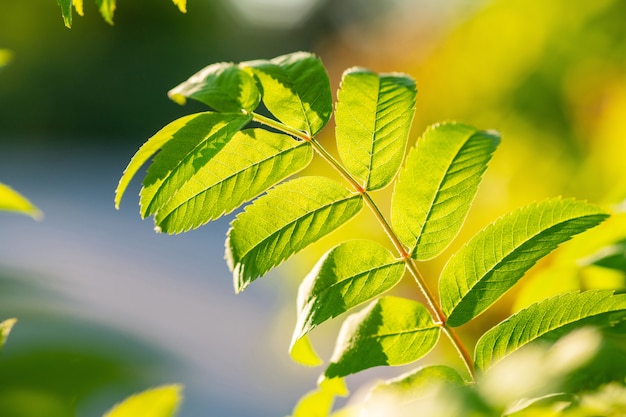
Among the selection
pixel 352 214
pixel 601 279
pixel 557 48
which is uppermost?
pixel 557 48

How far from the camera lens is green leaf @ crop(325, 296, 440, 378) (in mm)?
670

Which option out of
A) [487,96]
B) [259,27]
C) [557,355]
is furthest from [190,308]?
[259,27]

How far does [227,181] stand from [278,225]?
0.07 m

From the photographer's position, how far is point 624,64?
308cm

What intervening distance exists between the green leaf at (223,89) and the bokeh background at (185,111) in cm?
24

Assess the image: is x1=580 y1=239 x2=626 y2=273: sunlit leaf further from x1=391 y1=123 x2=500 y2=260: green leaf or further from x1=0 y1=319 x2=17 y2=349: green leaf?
x1=0 y1=319 x2=17 y2=349: green leaf

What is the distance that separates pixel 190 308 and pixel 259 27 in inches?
445

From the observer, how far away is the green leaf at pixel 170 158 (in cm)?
67

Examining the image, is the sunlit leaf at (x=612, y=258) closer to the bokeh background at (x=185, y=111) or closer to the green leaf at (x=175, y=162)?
the bokeh background at (x=185, y=111)

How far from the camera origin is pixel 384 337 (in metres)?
0.70

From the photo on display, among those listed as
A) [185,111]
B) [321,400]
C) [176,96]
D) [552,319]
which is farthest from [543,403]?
[185,111]

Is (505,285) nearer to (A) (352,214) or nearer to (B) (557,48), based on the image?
(A) (352,214)

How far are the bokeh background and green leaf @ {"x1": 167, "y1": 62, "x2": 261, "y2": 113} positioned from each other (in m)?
0.24

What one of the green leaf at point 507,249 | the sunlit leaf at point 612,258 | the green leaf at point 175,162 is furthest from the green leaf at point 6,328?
the sunlit leaf at point 612,258
